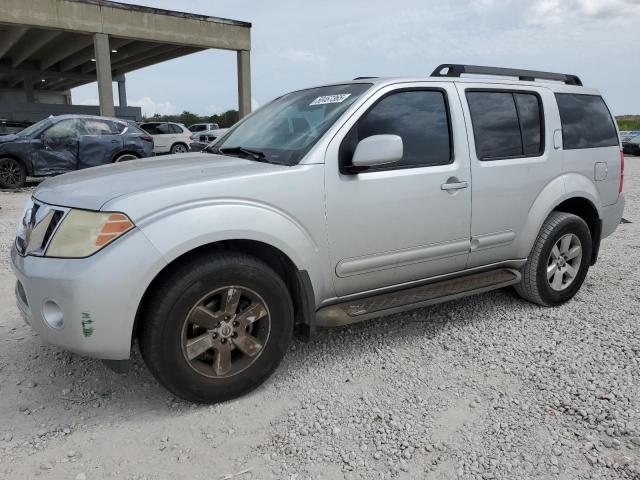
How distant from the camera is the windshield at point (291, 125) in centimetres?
312

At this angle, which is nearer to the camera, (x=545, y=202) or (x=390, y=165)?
(x=390, y=165)

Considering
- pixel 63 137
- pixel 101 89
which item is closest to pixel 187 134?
pixel 101 89

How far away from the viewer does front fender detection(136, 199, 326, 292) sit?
8.21 feet

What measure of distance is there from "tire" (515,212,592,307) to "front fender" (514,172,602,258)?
11 centimetres

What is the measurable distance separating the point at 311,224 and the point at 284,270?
1.06 feet

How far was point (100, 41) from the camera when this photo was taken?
1889 cm

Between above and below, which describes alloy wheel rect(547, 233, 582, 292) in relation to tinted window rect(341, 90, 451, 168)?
below

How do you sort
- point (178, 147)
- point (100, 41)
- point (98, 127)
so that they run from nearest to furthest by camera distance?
1. point (98, 127)
2. point (100, 41)
3. point (178, 147)

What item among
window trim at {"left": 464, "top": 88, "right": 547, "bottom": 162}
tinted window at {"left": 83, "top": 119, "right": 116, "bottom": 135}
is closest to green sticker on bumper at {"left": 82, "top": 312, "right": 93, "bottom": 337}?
window trim at {"left": 464, "top": 88, "right": 547, "bottom": 162}

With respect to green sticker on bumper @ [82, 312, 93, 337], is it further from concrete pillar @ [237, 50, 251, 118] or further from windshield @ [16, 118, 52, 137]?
concrete pillar @ [237, 50, 251, 118]

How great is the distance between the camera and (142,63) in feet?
91.2

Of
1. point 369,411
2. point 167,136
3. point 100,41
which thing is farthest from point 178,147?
point 369,411

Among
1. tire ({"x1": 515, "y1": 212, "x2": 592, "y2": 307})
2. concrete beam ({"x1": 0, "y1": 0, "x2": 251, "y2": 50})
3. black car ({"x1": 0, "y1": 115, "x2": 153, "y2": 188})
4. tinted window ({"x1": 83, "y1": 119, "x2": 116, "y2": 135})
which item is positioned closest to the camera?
tire ({"x1": 515, "y1": 212, "x2": 592, "y2": 307})

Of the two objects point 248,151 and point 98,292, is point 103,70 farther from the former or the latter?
point 98,292
